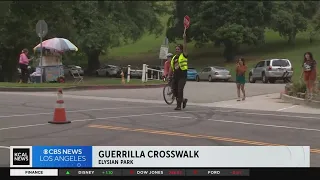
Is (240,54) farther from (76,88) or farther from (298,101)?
(298,101)

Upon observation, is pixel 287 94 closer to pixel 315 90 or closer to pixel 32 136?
pixel 315 90

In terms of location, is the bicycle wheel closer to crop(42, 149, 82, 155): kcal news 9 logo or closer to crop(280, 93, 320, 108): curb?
crop(280, 93, 320, 108): curb

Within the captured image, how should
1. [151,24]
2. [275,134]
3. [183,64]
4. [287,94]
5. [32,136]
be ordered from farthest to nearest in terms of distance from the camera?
[151,24] → [287,94] → [183,64] → [275,134] → [32,136]

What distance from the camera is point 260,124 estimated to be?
11297 mm

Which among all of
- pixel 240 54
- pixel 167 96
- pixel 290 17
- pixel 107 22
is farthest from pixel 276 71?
pixel 240 54

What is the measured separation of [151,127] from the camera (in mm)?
10398

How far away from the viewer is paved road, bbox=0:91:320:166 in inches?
336

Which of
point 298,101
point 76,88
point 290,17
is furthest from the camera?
point 290,17

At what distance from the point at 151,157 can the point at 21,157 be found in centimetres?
133

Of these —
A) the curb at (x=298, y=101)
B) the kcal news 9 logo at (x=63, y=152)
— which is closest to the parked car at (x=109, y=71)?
the curb at (x=298, y=101)

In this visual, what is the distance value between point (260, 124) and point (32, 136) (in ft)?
17.9

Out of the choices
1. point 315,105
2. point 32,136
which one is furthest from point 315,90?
point 32,136

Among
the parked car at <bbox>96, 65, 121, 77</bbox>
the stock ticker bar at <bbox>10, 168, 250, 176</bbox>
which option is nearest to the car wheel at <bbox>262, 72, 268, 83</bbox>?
the parked car at <bbox>96, 65, 121, 77</bbox>

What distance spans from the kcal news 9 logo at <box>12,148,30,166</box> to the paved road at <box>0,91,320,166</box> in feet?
6.96
